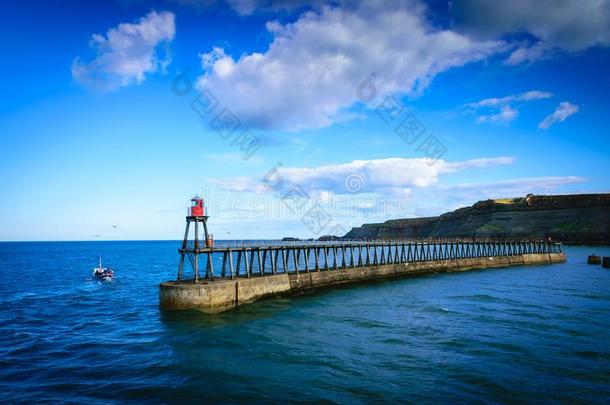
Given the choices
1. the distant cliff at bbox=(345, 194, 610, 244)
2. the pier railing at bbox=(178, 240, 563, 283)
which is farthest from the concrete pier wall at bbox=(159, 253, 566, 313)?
the distant cliff at bbox=(345, 194, 610, 244)

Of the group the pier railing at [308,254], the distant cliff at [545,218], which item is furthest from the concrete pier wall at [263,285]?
the distant cliff at [545,218]

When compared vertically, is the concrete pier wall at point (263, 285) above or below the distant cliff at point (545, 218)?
below

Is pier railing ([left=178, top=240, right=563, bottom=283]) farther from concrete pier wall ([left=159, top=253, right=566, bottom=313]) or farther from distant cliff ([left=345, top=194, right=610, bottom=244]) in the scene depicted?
distant cliff ([left=345, top=194, right=610, bottom=244])

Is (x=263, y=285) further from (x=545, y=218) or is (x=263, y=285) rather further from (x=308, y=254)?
(x=545, y=218)

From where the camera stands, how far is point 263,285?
35094 millimetres

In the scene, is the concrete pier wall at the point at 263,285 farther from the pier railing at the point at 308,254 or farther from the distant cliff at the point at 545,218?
the distant cliff at the point at 545,218

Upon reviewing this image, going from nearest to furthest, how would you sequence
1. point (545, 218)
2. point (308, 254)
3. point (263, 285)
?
point (263, 285) < point (308, 254) < point (545, 218)

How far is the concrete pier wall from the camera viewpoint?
96.6 feet

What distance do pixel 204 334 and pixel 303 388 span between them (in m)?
9.88

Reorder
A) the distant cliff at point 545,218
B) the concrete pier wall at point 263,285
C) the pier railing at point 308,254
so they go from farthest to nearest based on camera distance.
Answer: the distant cliff at point 545,218 → the pier railing at point 308,254 → the concrete pier wall at point 263,285

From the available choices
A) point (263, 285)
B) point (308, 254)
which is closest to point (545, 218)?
point (308, 254)

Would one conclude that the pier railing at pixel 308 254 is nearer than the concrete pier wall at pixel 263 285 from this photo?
No

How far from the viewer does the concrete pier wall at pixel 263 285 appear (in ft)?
96.6

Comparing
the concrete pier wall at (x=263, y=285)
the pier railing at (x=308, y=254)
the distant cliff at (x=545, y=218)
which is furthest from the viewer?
the distant cliff at (x=545, y=218)
